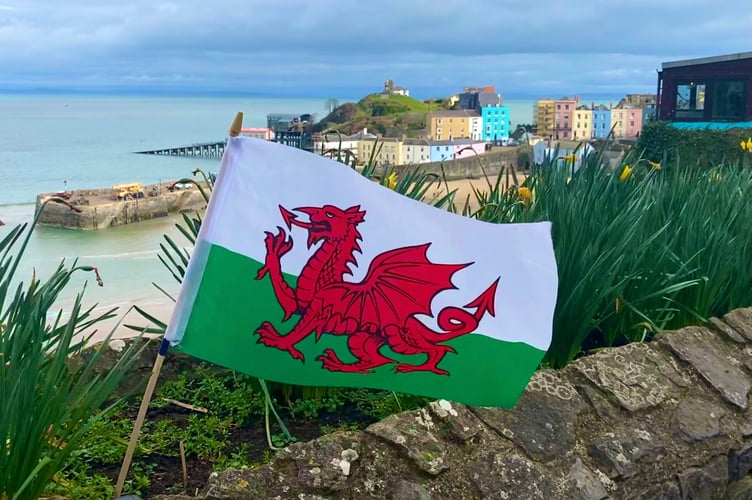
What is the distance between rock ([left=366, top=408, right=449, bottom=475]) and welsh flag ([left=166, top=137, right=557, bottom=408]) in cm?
11

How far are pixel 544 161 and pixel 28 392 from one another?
9.36 feet

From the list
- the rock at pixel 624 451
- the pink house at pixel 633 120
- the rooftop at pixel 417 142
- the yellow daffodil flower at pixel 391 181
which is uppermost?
the yellow daffodil flower at pixel 391 181

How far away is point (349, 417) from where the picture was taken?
2.29m

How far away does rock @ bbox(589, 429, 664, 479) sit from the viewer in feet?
6.75

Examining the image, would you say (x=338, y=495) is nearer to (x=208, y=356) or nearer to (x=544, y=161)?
(x=208, y=356)

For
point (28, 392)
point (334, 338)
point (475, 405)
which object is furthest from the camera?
point (475, 405)

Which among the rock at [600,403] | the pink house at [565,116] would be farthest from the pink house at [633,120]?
the rock at [600,403]

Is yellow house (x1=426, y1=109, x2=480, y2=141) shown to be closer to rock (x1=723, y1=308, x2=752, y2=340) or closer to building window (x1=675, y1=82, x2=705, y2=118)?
building window (x1=675, y1=82, x2=705, y2=118)

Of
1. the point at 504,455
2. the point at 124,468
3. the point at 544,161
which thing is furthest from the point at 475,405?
the point at 544,161

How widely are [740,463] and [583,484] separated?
765 millimetres

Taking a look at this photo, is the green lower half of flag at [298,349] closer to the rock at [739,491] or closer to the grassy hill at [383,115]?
the rock at [739,491]

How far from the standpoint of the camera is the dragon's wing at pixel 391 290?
5.94 feet

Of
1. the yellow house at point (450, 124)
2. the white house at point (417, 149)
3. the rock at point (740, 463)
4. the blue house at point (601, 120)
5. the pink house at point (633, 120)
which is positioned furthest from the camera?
the yellow house at point (450, 124)


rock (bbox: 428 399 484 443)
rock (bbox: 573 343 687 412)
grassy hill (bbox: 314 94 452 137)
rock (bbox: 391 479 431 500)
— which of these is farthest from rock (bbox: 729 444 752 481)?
grassy hill (bbox: 314 94 452 137)
